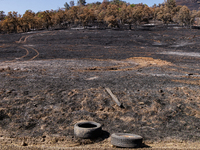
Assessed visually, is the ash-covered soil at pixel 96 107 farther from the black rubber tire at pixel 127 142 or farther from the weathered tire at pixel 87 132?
the black rubber tire at pixel 127 142

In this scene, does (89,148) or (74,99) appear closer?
(89,148)

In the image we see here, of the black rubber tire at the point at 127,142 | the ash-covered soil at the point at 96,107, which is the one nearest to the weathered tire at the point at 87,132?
the ash-covered soil at the point at 96,107

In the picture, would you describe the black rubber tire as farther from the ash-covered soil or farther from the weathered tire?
the weathered tire

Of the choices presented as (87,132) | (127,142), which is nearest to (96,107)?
(87,132)

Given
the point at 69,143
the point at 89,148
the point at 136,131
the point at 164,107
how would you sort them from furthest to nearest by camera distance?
the point at 164,107 < the point at 136,131 < the point at 69,143 < the point at 89,148

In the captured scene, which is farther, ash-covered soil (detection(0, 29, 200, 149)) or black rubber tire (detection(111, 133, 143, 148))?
ash-covered soil (detection(0, 29, 200, 149))

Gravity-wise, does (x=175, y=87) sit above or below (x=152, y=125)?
above

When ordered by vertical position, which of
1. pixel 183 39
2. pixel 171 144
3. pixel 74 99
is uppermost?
pixel 183 39

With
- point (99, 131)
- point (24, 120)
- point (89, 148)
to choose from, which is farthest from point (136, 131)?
point (24, 120)

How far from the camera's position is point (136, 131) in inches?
272

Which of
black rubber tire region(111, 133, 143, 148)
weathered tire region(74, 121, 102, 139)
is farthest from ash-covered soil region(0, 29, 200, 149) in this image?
black rubber tire region(111, 133, 143, 148)

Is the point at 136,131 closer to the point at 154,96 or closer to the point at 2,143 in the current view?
the point at 154,96

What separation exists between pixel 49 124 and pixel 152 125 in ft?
13.0

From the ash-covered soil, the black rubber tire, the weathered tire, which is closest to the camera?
the black rubber tire
